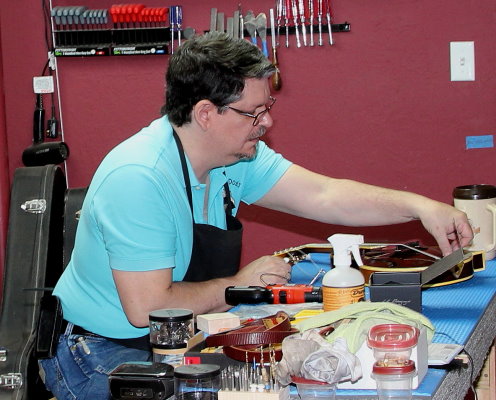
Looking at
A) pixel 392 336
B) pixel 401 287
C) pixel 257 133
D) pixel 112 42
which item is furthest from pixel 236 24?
pixel 392 336

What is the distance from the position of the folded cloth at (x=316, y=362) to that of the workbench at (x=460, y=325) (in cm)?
12

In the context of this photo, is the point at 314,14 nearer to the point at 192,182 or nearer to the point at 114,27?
the point at 114,27

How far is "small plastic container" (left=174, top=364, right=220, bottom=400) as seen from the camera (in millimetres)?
1481

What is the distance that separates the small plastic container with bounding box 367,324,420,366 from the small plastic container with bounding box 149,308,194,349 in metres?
0.41

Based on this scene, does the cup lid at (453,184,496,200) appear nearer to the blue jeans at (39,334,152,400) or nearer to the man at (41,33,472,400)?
the man at (41,33,472,400)

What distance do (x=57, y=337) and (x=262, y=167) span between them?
0.86 m

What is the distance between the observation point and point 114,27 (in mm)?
4453

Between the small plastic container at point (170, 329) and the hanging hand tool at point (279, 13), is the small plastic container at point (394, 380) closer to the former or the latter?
the small plastic container at point (170, 329)

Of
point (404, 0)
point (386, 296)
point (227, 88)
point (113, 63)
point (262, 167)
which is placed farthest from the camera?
point (113, 63)

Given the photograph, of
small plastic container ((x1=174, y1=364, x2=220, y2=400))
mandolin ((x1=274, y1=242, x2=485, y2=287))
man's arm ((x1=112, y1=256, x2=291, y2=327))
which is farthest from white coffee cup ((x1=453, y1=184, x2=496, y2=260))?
small plastic container ((x1=174, y1=364, x2=220, y2=400))

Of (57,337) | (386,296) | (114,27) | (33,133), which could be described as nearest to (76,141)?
(33,133)

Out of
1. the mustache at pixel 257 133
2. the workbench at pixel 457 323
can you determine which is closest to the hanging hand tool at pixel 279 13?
the workbench at pixel 457 323

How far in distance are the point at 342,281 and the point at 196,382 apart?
600 millimetres

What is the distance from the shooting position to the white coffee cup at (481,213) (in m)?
2.78
